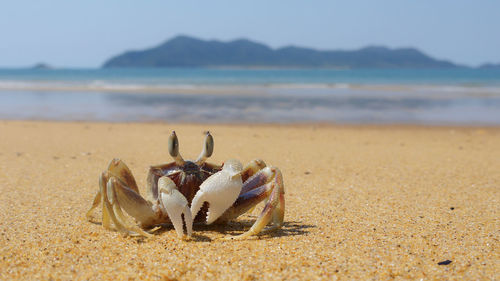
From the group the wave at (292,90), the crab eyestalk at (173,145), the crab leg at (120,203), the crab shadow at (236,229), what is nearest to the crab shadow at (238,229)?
the crab shadow at (236,229)

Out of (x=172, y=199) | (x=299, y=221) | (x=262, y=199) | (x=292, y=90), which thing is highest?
(x=292, y=90)

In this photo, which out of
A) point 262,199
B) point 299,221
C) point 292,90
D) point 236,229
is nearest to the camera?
point 262,199

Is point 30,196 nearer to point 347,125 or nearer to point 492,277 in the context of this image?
point 492,277

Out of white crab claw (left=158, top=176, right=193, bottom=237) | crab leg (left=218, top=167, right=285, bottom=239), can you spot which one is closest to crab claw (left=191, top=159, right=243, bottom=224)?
white crab claw (left=158, top=176, right=193, bottom=237)

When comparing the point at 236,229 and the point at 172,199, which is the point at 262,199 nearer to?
the point at 236,229

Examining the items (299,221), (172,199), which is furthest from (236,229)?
(172,199)

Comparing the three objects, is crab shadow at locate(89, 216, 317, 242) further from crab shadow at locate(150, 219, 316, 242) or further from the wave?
the wave

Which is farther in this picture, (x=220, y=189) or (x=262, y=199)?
(x=262, y=199)
